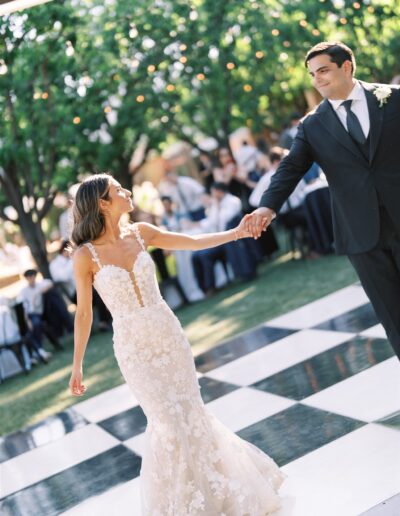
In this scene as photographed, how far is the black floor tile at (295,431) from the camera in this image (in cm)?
332

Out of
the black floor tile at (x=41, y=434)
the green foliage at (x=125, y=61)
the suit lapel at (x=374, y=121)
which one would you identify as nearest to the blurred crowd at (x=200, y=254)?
the green foliage at (x=125, y=61)

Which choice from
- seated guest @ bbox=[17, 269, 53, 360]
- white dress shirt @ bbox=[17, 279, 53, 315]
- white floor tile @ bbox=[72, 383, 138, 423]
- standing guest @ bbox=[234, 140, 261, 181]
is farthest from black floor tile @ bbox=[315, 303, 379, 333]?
standing guest @ bbox=[234, 140, 261, 181]

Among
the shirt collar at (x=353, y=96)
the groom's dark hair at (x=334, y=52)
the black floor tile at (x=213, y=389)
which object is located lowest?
the black floor tile at (x=213, y=389)

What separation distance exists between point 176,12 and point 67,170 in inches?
133

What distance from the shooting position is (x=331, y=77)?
118 inches

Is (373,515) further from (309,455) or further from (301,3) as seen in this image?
(301,3)

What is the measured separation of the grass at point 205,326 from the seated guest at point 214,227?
23 cm

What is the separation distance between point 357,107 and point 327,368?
1786 mm

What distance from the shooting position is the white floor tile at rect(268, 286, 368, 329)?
5.50 m

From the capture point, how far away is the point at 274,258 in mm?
9570

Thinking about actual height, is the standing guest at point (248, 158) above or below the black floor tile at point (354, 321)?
above

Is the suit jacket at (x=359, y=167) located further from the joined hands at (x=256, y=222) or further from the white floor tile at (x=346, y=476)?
the white floor tile at (x=346, y=476)

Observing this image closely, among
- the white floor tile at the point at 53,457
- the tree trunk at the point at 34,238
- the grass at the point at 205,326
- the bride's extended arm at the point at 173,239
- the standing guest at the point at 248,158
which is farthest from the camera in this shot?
the standing guest at the point at 248,158

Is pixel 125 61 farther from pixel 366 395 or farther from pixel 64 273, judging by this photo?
pixel 366 395
